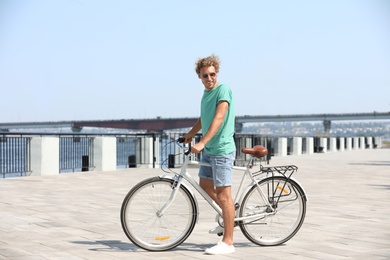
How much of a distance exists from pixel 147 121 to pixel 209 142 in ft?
352

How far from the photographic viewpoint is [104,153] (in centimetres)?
1870

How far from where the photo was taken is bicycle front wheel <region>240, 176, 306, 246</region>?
6.03 metres

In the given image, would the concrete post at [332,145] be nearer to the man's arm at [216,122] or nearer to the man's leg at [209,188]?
the man's leg at [209,188]

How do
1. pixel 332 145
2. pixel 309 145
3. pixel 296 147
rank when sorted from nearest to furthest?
pixel 296 147
pixel 309 145
pixel 332 145

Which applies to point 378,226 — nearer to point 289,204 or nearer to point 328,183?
point 289,204

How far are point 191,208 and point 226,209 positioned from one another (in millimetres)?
316

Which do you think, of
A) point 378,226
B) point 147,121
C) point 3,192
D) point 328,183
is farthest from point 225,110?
point 147,121

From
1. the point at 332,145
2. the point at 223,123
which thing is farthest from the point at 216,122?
the point at 332,145

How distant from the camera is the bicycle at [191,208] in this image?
571 centimetres

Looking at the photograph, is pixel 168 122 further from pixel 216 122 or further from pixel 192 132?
pixel 216 122

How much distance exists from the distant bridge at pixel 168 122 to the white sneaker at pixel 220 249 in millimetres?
100036

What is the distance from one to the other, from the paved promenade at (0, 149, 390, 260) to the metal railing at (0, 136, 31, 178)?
3.23 meters

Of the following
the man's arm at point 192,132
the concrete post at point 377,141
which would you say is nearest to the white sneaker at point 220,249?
the man's arm at point 192,132

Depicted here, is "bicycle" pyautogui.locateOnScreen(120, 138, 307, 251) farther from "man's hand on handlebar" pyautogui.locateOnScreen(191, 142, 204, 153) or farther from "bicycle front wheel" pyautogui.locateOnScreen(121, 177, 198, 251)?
"man's hand on handlebar" pyautogui.locateOnScreen(191, 142, 204, 153)
